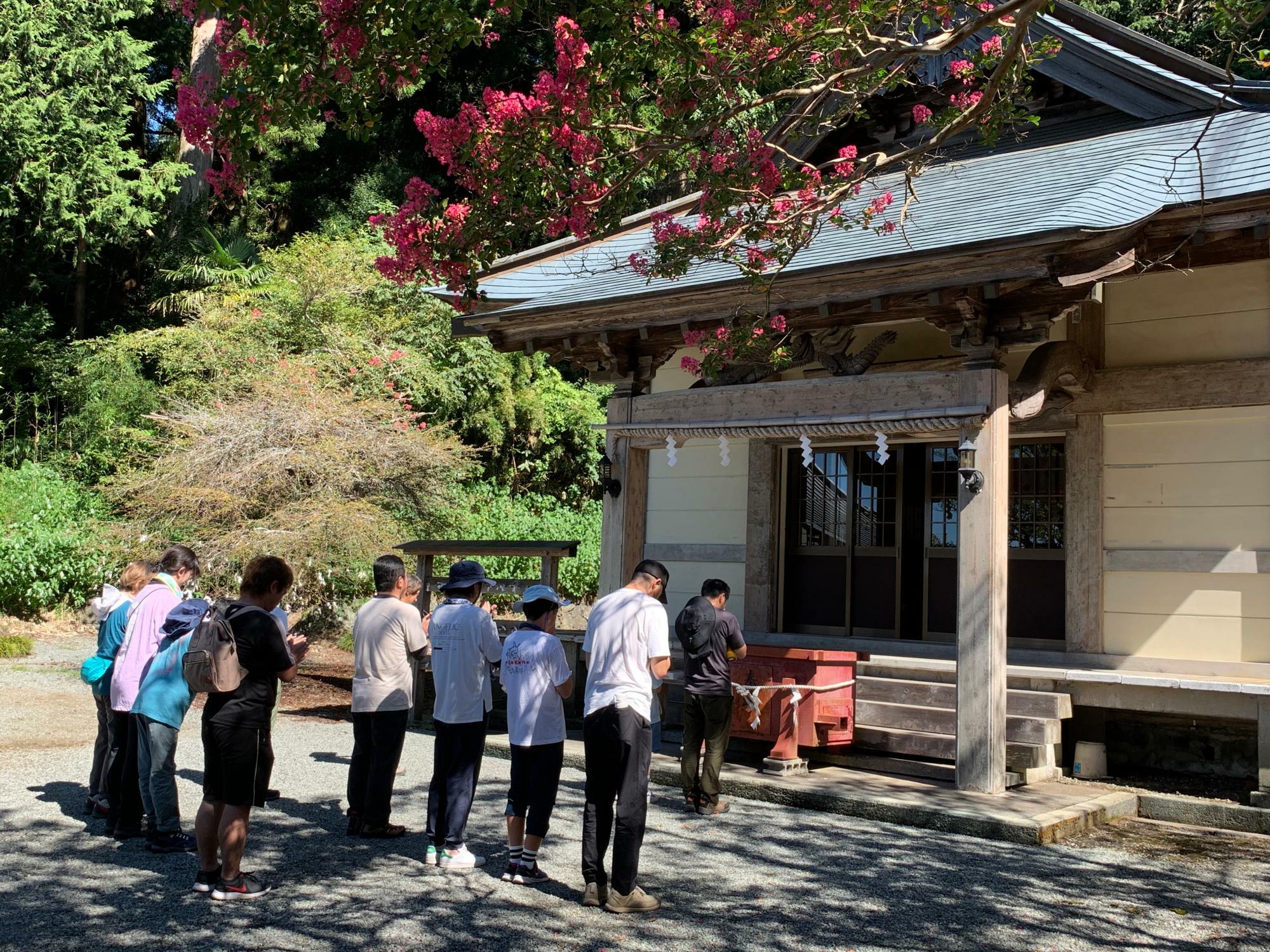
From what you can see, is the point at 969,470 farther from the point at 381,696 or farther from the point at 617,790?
the point at 381,696

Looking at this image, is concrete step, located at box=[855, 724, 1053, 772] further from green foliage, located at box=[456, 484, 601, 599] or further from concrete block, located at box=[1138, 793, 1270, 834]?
green foliage, located at box=[456, 484, 601, 599]

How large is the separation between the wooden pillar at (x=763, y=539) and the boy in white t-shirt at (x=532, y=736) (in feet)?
18.9

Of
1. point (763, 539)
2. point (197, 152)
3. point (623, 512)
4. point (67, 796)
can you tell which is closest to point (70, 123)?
point (197, 152)

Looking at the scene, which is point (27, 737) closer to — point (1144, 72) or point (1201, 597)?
point (1201, 597)

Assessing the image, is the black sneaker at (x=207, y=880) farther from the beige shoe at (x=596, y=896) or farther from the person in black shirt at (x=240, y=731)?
the beige shoe at (x=596, y=896)

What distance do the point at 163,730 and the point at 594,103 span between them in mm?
4317

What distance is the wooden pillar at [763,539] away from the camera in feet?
37.2

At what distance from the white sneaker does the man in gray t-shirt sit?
2.07 m

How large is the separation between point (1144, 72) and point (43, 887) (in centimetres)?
1036

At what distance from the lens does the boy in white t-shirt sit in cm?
563

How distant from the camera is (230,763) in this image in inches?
201

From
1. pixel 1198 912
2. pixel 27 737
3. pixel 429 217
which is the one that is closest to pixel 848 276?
pixel 429 217

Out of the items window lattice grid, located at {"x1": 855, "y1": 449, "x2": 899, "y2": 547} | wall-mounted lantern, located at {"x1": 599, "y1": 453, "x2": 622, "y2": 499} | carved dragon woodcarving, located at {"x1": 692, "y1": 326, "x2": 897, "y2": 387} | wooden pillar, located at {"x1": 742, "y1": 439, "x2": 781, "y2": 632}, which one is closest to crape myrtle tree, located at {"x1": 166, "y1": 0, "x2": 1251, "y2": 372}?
carved dragon woodcarving, located at {"x1": 692, "y1": 326, "x2": 897, "y2": 387}

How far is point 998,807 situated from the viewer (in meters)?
7.30
